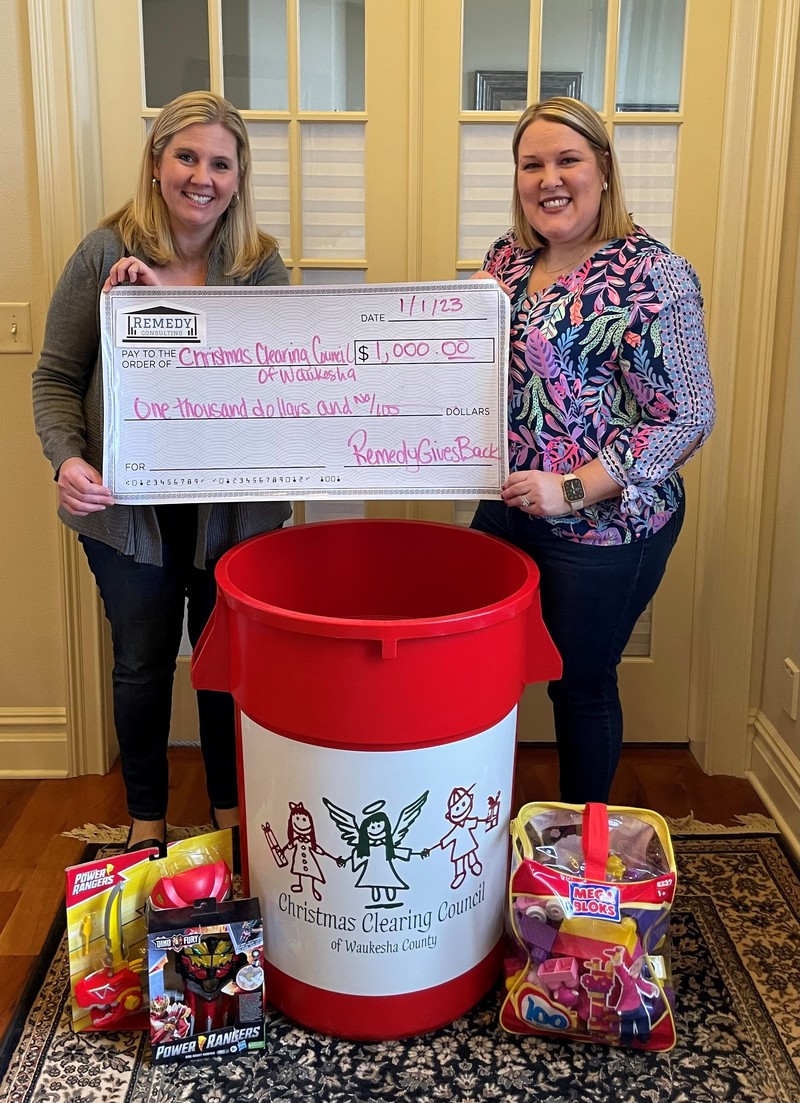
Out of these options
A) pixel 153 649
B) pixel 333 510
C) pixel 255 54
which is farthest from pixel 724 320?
pixel 153 649

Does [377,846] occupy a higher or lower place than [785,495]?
lower

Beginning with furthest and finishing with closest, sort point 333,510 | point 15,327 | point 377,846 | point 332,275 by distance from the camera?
1. point 333,510
2. point 332,275
3. point 15,327
4. point 377,846

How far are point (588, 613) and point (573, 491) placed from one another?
0.21 metres

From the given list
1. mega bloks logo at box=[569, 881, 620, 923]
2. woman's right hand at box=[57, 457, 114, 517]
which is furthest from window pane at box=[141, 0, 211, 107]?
mega bloks logo at box=[569, 881, 620, 923]

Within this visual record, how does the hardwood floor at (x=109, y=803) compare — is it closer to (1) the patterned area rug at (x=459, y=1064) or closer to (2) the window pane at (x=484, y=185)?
(1) the patterned area rug at (x=459, y=1064)

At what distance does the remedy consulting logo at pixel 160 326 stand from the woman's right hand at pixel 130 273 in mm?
44

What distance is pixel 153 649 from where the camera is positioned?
67.9 inches

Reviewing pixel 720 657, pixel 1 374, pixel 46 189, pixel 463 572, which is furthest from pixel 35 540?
pixel 720 657

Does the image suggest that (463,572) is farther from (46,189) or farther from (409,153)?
(46,189)

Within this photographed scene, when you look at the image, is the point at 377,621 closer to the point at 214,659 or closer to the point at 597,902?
the point at 214,659

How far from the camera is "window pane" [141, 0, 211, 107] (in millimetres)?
2016

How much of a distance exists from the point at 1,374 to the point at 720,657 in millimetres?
1677

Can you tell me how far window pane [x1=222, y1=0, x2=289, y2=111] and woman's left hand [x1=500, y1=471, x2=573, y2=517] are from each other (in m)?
1.09

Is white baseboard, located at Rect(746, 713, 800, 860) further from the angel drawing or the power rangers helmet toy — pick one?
the power rangers helmet toy
